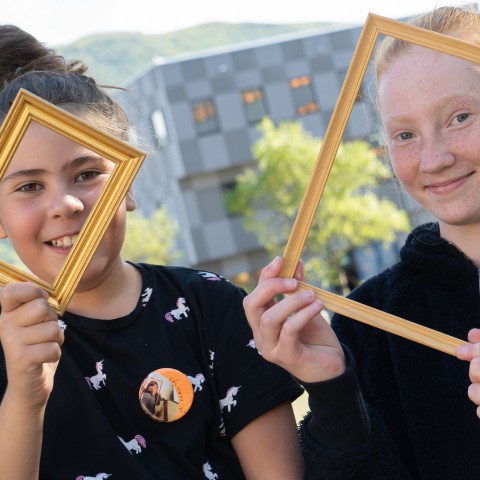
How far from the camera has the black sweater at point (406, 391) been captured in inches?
91.1

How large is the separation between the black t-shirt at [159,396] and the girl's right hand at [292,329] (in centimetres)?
21

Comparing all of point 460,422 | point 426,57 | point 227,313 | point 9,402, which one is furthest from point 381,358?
point 9,402

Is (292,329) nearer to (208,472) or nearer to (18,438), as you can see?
(208,472)

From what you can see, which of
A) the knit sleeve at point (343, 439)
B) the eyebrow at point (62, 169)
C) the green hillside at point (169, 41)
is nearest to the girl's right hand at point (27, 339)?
the eyebrow at point (62, 169)

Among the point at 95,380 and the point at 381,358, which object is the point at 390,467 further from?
the point at 95,380

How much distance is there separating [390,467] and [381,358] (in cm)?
38

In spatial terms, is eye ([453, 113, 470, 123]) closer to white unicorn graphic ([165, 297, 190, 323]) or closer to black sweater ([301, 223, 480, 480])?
black sweater ([301, 223, 480, 480])

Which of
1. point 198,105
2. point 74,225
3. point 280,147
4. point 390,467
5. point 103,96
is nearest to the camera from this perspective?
point 74,225

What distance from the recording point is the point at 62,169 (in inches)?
85.0

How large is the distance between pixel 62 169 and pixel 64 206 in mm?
108

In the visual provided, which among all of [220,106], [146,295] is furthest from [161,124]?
[146,295]

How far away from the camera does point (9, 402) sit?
1975 mm

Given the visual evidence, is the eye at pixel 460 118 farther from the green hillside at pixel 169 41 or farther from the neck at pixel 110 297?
the green hillside at pixel 169 41

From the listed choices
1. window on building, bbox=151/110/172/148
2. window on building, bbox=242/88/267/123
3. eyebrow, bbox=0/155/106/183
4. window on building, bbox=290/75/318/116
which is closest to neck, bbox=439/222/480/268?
eyebrow, bbox=0/155/106/183
